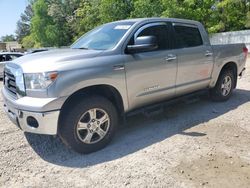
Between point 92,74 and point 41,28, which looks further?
point 41,28

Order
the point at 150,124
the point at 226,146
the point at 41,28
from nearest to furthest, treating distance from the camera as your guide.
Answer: the point at 226,146 → the point at 150,124 → the point at 41,28

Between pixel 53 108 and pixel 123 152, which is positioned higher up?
pixel 53 108

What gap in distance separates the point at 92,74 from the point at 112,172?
132 centimetres

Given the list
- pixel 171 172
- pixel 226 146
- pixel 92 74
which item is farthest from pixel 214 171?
pixel 92 74

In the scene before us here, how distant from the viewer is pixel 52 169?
361 centimetres

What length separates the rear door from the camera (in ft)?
16.7

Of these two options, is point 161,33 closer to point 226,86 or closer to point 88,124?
point 88,124

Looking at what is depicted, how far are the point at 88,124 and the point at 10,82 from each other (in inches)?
52.2

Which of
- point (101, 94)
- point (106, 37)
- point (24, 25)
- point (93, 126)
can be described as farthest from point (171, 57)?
point (24, 25)

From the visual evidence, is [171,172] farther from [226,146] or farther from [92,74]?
[92,74]

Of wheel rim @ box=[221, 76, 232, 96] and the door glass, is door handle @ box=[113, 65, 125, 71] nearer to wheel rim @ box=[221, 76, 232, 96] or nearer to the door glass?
the door glass

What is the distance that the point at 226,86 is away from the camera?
6445 millimetres

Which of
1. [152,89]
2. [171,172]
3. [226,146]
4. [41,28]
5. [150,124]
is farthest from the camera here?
[41,28]

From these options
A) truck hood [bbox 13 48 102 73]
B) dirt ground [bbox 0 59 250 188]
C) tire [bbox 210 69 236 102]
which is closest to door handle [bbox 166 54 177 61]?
dirt ground [bbox 0 59 250 188]
